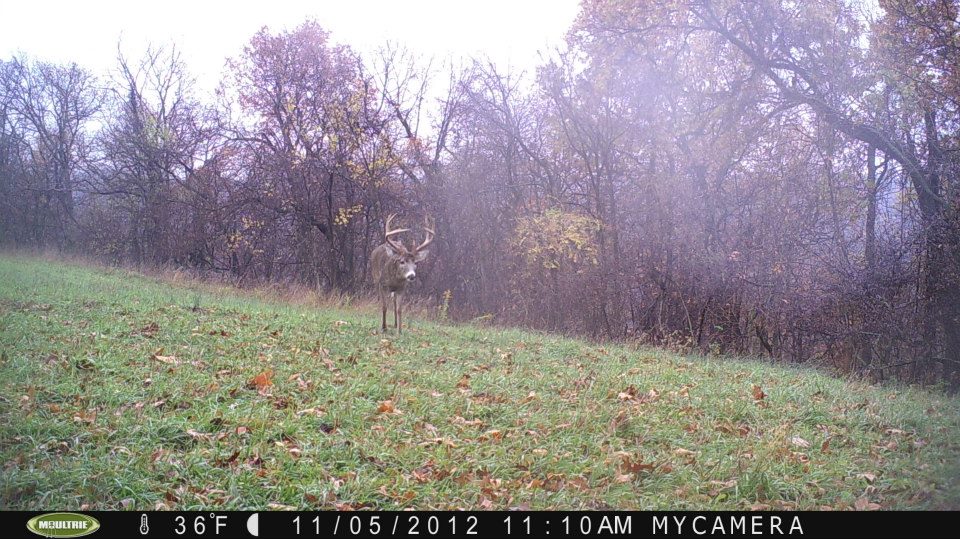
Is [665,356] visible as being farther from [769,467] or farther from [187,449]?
[187,449]

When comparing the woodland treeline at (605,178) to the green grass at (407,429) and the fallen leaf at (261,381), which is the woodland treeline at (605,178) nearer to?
the green grass at (407,429)

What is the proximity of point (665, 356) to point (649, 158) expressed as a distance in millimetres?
7562

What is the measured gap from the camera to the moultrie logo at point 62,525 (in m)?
3.60

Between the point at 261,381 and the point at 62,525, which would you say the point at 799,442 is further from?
the point at 62,525

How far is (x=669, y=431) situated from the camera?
19.0ft

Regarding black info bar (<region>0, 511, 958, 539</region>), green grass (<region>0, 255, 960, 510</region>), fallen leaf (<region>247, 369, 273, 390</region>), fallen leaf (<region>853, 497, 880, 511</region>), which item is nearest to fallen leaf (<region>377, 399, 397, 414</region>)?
green grass (<region>0, 255, 960, 510</region>)

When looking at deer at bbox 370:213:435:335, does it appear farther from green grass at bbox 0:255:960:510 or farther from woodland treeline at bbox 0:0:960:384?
woodland treeline at bbox 0:0:960:384

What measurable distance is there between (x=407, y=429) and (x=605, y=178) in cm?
1342

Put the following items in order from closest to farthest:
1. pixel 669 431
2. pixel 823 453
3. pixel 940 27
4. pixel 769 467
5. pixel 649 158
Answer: pixel 769 467, pixel 823 453, pixel 669 431, pixel 940 27, pixel 649 158

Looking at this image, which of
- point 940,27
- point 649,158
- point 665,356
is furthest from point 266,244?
point 940,27

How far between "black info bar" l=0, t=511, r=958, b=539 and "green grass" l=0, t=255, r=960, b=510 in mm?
149

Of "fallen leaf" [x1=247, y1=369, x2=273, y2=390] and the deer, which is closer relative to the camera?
"fallen leaf" [x1=247, y1=369, x2=273, y2=390]

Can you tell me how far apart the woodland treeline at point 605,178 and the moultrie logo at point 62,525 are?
10.7 meters

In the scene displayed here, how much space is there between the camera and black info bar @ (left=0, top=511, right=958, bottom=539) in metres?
3.65
